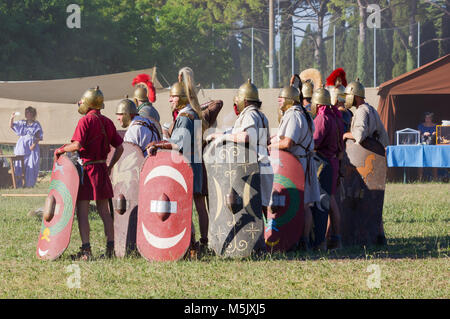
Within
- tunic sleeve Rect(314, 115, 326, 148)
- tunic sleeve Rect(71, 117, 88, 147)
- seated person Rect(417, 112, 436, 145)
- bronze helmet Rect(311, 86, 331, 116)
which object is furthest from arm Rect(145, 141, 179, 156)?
seated person Rect(417, 112, 436, 145)

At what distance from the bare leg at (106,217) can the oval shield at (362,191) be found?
233cm

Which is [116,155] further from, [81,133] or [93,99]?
[93,99]

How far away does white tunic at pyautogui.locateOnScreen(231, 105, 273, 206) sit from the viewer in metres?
7.46

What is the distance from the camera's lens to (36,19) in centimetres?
3206

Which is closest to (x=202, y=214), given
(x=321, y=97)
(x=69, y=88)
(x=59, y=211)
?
(x=59, y=211)

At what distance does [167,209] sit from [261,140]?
1010 millimetres

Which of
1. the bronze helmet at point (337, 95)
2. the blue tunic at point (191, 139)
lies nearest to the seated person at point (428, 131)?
→ the bronze helmet at point (337, 95)

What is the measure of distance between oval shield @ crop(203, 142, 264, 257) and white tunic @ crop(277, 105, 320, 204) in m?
0.51

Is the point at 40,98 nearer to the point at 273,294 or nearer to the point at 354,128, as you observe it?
the point at 354,128

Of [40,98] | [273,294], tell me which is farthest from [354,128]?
[40,98]

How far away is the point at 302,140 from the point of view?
7824mm

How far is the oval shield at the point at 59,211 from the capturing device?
7.36m
